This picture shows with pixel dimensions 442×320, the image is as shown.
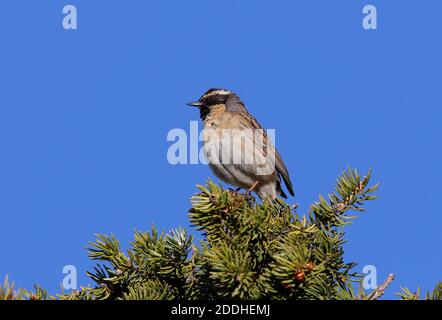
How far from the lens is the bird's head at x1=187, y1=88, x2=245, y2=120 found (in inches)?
414

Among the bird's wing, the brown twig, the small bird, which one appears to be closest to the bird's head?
the small bird

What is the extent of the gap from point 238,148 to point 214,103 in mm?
1135

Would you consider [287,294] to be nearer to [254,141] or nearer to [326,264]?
[326,264]

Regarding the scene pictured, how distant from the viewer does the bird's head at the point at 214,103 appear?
10.5m

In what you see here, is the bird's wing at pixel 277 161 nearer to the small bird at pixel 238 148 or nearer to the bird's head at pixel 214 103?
the small bird at pixel 238 148

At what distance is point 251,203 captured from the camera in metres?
5.89

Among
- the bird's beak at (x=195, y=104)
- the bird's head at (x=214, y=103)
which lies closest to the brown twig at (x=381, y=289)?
the bird's head at (x=214, y=103)

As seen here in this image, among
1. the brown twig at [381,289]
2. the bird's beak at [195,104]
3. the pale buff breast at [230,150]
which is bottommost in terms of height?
the brown twig at [381,289]

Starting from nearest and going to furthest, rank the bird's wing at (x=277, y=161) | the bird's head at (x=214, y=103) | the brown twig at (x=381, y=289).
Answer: the brown twig at (x=381, y=289) < the bird's wing at (x=277, y=161) < the bird's head at (x=214, y=103)

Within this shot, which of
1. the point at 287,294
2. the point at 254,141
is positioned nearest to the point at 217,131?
the point at 254,141

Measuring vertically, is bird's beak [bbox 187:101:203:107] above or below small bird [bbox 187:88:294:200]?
above

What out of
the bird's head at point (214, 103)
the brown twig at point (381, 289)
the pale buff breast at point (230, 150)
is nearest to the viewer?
the brown twig at point (381, 289)

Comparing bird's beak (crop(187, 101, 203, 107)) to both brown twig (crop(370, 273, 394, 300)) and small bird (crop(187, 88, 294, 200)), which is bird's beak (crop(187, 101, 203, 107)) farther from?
brown twig (crop(370, 273, 394, 300))
